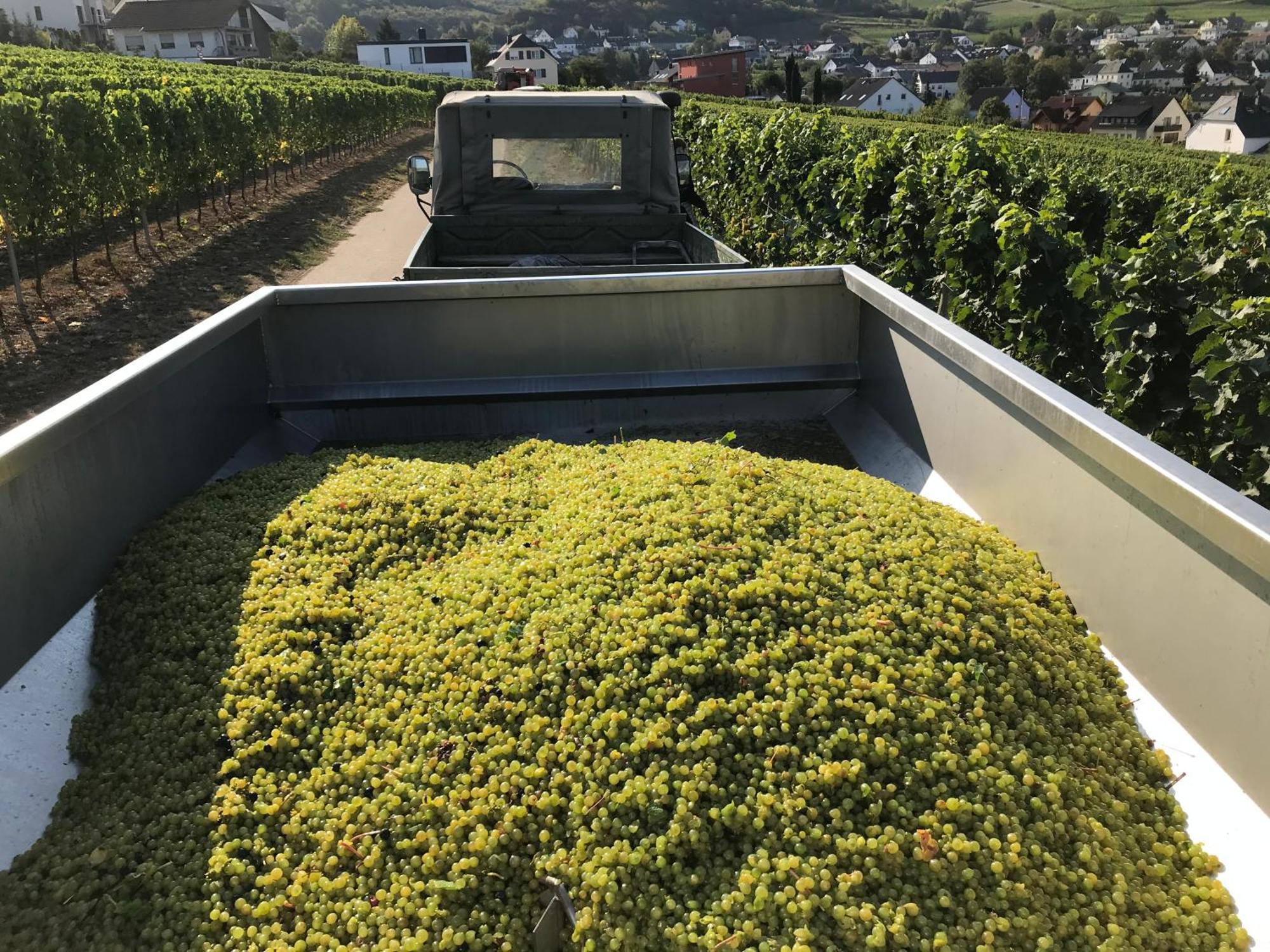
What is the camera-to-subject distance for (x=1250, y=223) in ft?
14.8

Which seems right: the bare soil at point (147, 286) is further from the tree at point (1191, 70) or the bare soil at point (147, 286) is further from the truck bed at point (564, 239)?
the tree at point (1191, 70)

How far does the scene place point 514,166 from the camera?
21.6 feet

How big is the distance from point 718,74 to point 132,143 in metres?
81.5

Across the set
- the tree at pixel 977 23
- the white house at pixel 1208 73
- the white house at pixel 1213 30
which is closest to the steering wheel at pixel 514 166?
the white house at pixel 1208 73

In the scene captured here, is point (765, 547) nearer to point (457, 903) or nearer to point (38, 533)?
point (457, 903)

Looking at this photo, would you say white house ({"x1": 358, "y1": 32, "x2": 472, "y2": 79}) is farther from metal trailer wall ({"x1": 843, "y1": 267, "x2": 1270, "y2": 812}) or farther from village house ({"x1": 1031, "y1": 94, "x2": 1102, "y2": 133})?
metal trailer wall ({"x1": 843, "y1": 267, "x2": 1270, "y2": 812})

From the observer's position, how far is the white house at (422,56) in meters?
92.4

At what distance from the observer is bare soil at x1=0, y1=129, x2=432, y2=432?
9531 mm

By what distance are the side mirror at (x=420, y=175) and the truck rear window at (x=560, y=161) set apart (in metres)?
0.48

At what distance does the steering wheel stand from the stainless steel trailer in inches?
102

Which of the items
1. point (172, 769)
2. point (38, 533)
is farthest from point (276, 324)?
point (172, 769)

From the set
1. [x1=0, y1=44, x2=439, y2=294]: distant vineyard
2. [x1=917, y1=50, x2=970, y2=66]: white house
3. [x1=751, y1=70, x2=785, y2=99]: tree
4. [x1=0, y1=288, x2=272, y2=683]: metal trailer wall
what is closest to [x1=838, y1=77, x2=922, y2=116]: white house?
[x1=751, y1=70, x2=785, y2=99]: tree

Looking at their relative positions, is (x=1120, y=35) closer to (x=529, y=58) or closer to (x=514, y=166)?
(x=529, y=58)

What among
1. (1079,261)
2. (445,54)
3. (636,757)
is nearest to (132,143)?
(1079,261)
